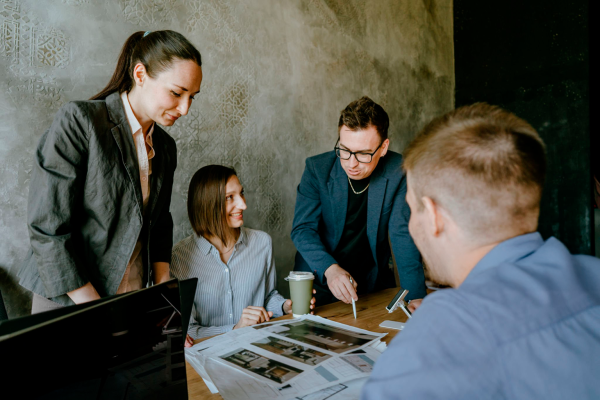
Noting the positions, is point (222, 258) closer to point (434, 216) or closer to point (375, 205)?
point (375, 205)

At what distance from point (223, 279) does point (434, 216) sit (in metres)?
1.36

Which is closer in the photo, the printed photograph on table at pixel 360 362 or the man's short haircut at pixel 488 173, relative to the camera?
the man's short haircut at pixel 488 173

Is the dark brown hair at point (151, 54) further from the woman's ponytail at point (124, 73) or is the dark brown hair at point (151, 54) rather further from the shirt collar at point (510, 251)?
the shirt collar at point (510, 251)

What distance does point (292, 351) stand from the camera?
1.09 m

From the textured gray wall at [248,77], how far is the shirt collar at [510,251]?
6.05 ft

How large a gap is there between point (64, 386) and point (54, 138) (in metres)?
0.92

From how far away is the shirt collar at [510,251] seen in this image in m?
0.66

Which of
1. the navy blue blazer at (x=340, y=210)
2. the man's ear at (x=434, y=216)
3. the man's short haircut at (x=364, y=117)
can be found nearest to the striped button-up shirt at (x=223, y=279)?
the navy blue blazer at (x=340, y=210)

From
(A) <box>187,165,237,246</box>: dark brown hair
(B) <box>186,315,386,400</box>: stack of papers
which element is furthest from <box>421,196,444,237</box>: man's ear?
(A) <box>187,165,237,246</box>: dark brown hair

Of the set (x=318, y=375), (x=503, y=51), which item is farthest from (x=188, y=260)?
(x=503, y=51)

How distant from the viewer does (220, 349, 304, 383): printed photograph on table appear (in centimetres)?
96

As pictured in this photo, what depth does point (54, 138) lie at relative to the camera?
1.22 metres

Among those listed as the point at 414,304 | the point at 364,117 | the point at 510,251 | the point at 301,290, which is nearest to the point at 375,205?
the point at 364,117

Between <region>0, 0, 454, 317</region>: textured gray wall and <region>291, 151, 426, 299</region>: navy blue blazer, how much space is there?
0.65 m
